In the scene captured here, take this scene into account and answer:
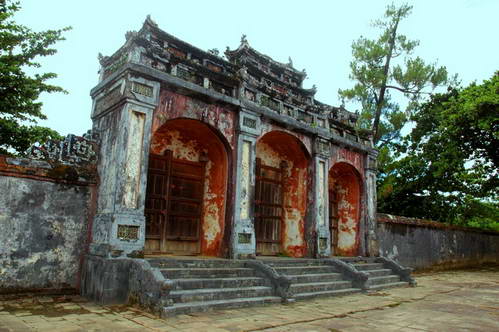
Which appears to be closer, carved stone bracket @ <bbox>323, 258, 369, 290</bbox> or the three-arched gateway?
the three-arched gateway

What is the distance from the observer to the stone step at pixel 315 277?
8.10 metres

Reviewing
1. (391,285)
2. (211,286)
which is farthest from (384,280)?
(211,286)

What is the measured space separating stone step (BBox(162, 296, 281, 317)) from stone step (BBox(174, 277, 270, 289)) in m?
0.42

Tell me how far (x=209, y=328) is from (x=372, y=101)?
1690 cm

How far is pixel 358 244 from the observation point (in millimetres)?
12234

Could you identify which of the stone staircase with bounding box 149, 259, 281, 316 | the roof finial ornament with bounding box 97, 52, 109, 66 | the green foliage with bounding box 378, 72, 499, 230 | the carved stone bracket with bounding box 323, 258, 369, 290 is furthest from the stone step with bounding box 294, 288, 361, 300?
the green foliage with bounding box 378, 72, 499, 230

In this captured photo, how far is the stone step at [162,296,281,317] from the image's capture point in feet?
18.3

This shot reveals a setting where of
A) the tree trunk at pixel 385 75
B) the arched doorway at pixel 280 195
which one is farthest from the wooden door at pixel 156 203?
the tree trunk at pixel 385 75

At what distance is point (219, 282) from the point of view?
6.82 m

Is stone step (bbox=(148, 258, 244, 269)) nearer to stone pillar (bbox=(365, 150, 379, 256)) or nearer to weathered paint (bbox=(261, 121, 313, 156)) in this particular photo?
weathered paint (bbox=(261, 121, 313, 156))

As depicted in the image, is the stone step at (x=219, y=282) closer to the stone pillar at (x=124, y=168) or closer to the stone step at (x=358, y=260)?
the stone pillar at (x=124, y=168)

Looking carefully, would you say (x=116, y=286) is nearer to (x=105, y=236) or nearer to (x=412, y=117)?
(x=105, y=236)

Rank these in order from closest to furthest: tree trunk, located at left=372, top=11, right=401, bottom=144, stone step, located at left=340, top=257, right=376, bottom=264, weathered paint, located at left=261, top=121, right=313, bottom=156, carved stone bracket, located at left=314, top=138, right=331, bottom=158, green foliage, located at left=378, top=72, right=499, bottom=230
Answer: weathered paint, located at left=261, top=121, right=313, bottom=156 → stone step, located at left=340, top=257, right=376, bottom=264 → carved stone bracket, located at left=314, top=138, right=331, bottom=158 → green foliage, located at left=378, top=72, right=499, bottom=230 → tree trunk, located at left=372, top=11, right=401, bottom=144

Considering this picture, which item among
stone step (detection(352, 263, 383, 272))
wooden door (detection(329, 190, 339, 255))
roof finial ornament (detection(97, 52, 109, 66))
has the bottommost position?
stone step (detection(352, 263, 383, 272))
